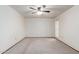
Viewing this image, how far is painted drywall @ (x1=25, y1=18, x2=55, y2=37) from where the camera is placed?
10089mm

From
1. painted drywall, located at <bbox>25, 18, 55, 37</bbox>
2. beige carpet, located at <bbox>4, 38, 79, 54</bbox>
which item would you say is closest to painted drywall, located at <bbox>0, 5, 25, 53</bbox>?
beige carpet, located at <bbox>4, 38, 79, 54</bbox>

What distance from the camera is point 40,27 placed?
1016 cm

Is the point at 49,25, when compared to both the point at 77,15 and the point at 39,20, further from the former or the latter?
the point at 77,15

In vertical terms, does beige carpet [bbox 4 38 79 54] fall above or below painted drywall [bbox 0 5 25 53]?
below

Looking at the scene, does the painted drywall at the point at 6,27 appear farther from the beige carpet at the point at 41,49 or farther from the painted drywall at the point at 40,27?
the painted drywall at the point at 40,27

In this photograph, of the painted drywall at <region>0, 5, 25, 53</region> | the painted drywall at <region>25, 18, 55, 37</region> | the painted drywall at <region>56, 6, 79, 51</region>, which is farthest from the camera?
the painted drywall at <region>25, 18, 55, 37</region>

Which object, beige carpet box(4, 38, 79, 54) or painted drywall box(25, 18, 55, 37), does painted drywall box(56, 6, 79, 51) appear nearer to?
beige carpet box(4, 38, 79, 54)

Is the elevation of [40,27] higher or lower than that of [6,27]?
Result: lower

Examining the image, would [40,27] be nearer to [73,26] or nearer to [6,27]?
[73,26]

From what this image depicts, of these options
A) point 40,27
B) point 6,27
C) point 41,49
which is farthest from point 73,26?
point 40,27

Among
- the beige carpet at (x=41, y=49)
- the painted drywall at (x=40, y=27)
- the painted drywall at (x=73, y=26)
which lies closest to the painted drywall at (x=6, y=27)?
the beige carpet at (x=41, y=49)
